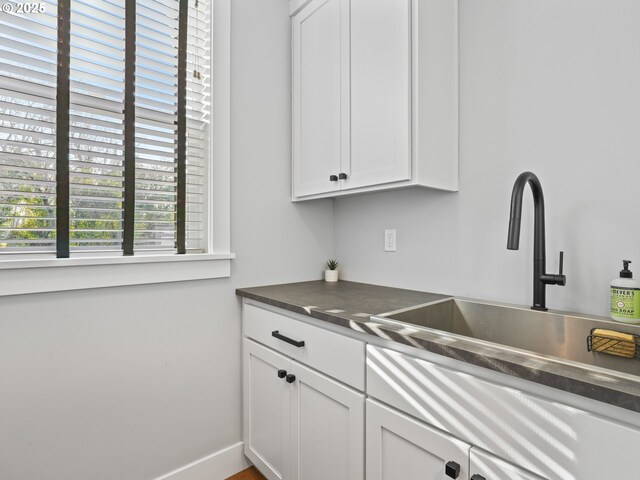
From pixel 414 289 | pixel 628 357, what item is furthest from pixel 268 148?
pixel 628 357

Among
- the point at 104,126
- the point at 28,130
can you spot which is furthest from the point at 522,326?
the point at 28,130

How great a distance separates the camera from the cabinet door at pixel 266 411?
146 centimetres

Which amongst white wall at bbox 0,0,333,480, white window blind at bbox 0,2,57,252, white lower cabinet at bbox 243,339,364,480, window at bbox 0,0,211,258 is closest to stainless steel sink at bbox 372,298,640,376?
white lower cabinet at bbox 243,339,364,480

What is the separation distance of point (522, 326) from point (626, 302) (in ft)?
1.02

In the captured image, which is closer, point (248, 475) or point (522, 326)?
point (522, 326)

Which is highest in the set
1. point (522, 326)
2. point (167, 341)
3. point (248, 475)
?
point (522, 326)

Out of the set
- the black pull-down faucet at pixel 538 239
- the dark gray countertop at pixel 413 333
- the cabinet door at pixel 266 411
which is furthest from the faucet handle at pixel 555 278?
the cabinet door at pixel 266 411

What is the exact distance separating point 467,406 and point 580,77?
1142 mm

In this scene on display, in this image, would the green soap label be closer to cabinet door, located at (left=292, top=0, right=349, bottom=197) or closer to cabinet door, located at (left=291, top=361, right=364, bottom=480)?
cabinet door, located at (left=291, top=361, right=364, bottom=480)

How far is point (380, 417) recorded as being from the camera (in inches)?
41.3

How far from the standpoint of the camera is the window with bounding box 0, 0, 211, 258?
1.28 m

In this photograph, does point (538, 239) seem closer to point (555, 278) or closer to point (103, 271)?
point (555, 278)

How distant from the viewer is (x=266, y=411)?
1.57m

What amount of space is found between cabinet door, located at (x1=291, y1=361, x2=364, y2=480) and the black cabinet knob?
0.99ft
